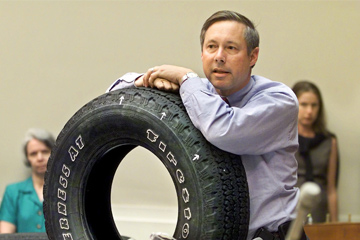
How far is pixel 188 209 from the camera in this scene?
183cm

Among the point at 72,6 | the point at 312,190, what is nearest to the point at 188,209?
the point at 312,190

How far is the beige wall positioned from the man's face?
222 cm

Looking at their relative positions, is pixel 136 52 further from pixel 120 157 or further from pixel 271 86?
pixel 271 86

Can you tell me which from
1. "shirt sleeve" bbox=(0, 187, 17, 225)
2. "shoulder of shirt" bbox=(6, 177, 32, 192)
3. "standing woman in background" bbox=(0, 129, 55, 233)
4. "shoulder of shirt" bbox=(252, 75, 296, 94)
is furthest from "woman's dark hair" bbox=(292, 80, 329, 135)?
"shoulder of shirt" bbox=(252, 75, 296, 94)

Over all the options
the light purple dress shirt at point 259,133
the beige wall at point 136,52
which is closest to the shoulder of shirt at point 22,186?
the beige wall at point 136,52

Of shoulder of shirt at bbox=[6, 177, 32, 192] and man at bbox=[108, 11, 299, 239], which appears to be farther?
shoulder of shirt at bbox=[6, 177, 32, 192]

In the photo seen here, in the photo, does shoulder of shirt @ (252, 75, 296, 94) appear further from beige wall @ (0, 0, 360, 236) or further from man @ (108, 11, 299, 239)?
beige wall @ (0, 0, 360, 236)

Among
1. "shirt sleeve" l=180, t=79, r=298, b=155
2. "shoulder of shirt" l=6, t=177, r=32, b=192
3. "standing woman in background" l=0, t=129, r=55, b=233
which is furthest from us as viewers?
"shoulder of shirt" l=6, t=177, r=32, b=192

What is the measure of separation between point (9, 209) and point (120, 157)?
6.45 feet

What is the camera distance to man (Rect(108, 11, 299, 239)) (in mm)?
1817

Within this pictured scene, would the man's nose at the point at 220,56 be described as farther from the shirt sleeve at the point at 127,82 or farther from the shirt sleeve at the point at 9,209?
the shirt sleeve at the point at 9,209

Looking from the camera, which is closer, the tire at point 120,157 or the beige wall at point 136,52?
the tire at point 120,157

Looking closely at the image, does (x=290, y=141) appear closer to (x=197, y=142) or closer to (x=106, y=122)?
(x=197, y=142)

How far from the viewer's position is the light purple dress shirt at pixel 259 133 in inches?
71.2
